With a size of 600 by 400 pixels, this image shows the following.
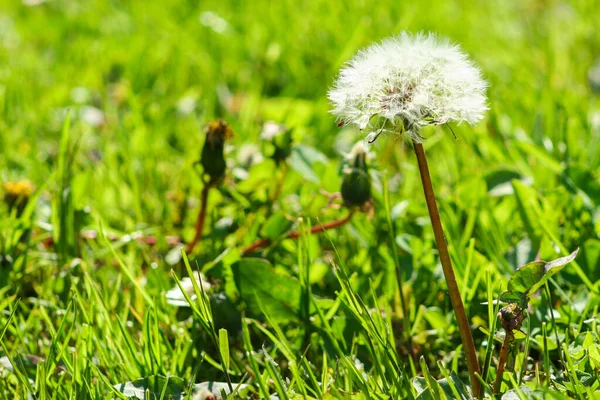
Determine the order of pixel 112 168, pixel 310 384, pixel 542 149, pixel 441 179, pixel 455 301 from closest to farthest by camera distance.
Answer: pixel 455 301
pixel 310 384
pixel 542 149
pixel 441 179
pixel 112 168

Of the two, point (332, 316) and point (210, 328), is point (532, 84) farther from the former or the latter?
point (210, 328)

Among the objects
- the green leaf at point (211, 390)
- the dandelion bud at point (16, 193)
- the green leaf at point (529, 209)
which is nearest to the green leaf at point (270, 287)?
the green leaf at point (211, 390)

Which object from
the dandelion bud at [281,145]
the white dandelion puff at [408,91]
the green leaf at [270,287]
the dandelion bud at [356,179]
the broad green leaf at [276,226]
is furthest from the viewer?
the dandelion bud at [281,145]

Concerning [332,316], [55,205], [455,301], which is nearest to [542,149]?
[332,316]

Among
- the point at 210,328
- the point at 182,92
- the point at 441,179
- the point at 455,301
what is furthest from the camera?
the point at 182,92

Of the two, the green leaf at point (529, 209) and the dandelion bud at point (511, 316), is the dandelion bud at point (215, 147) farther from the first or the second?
the dandelion bud at point (511, 316)

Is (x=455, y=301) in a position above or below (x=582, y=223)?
below

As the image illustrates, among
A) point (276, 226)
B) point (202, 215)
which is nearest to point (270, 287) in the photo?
point (276, 226)

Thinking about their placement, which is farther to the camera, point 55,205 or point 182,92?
point 182,92
